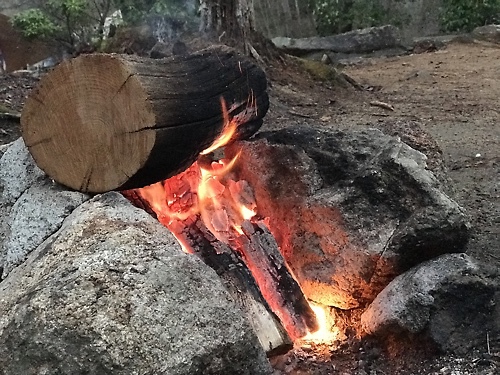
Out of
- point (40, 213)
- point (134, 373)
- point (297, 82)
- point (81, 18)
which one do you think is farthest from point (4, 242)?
point (81, 18)

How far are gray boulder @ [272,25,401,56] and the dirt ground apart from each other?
0.65m

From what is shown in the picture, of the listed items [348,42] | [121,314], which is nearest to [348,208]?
[121,314]

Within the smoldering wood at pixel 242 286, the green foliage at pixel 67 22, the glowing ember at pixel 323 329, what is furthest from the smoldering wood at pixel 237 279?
the green foliage at pixel 67 22

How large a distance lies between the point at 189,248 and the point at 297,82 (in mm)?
4517

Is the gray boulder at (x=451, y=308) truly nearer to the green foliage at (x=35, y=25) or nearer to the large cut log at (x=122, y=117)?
the large cut log at (x=122, y=117)

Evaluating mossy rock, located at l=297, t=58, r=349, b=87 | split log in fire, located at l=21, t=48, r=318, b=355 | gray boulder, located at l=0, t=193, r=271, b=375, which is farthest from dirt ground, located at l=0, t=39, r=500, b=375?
gray boulder, located at l=0, t=193, r=271, b=375

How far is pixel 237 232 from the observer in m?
3.01

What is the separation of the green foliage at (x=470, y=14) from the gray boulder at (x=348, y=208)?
10.4 metres

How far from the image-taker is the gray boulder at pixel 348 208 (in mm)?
2791

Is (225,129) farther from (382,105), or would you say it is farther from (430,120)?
(382,105)

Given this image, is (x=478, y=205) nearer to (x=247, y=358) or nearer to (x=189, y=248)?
(x=189, y=248)

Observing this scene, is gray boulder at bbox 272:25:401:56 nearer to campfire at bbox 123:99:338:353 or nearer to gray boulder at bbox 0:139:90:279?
campfire at bbox 123:99:338:353

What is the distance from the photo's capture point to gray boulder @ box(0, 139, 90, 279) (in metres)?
2.66

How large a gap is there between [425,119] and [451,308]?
168 inches
